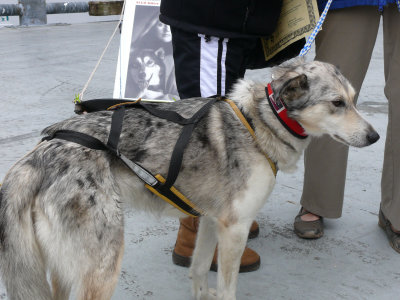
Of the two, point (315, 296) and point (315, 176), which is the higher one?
point (315, 176)

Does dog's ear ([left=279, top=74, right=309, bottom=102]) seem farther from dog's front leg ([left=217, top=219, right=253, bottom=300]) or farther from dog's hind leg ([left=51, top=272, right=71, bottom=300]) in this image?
dog's hind leg ([left=51, top=272, right=71, bottom=300])

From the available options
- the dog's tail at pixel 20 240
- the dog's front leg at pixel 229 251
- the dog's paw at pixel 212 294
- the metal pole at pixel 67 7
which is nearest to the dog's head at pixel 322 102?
the dog's front leg at pixel 229 251

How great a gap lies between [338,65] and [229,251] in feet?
4.45

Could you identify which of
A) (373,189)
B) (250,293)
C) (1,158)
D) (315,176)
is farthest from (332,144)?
(1,158)

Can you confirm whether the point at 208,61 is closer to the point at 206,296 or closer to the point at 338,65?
the point at 338,65

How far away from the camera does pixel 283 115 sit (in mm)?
2615

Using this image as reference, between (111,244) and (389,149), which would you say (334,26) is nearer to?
(389,149)

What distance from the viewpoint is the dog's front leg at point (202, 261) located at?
9.55 ft

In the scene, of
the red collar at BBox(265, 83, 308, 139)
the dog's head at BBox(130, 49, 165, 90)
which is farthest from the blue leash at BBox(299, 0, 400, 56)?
the dog's head at BBox(130, 49, 165, 90)

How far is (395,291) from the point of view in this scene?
2988 mm

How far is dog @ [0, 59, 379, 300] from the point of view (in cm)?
219

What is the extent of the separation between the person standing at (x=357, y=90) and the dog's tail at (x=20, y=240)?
1.87 meters

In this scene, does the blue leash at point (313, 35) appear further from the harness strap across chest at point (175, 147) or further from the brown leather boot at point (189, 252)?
the brown leather boot at point (189, 252)

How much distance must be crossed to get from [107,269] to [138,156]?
507mm
